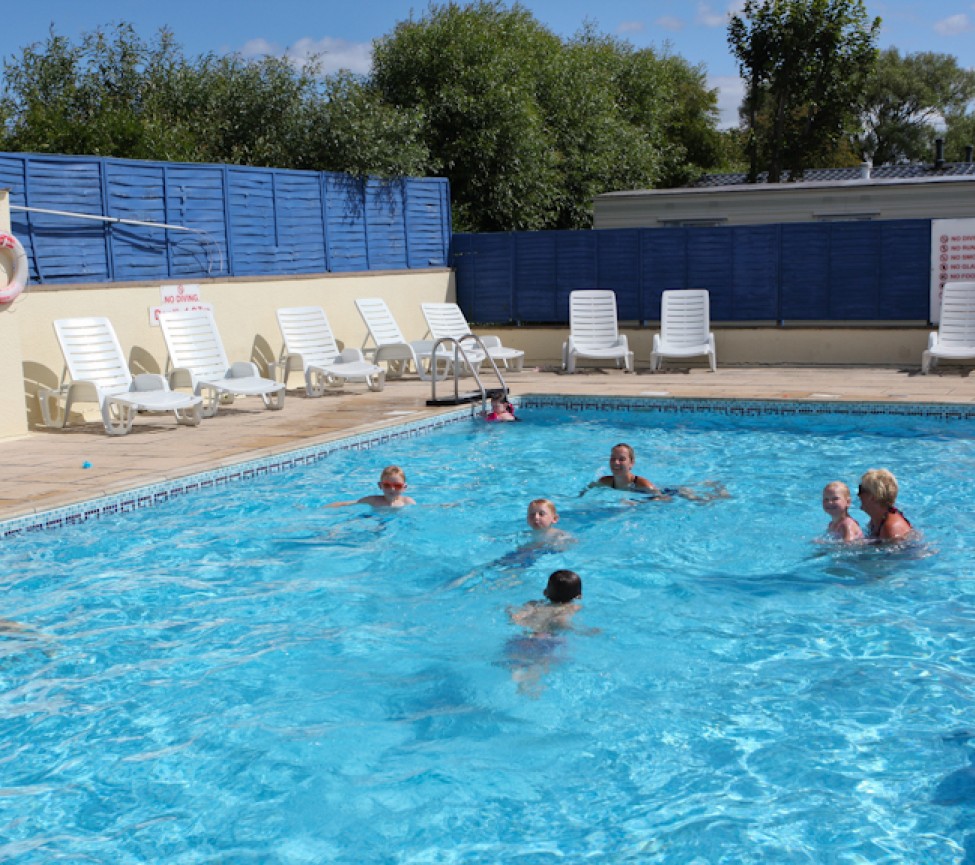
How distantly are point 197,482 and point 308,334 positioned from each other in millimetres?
5265

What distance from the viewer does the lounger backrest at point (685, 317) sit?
14.9 metres

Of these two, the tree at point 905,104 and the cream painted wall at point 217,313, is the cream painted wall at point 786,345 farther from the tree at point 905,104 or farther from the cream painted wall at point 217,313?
the tree at point 905,104

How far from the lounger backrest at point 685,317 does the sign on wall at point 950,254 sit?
2805mm

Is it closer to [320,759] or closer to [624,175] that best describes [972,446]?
[320,759]

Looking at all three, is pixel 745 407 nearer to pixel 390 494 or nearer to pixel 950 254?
pixel 950 254

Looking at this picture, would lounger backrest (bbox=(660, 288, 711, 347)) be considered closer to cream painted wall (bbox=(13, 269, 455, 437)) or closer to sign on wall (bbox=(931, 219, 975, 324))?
sign on wall (bbox=(931, 219, 975, 324))

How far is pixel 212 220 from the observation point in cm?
1296

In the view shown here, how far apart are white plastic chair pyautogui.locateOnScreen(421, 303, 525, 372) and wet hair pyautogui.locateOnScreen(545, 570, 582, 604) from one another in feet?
29.6

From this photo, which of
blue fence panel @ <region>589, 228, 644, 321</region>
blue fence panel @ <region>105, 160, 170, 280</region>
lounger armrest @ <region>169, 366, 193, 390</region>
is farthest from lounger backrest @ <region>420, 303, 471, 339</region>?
lounger armrest @ <region>169, 366, 193, 390</region>

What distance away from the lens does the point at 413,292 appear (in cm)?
1608

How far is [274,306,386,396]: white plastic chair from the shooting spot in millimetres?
12906

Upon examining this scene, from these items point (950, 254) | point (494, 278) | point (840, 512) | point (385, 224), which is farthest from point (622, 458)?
point (494, 278)

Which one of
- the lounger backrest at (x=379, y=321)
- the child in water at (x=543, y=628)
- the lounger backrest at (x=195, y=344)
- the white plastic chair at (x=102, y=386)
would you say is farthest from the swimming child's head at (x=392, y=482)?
the lounger backrest at (x=379, y=321)

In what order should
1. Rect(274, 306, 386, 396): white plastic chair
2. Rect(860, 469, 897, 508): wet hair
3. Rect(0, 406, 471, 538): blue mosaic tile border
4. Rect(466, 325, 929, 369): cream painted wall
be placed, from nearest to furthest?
Rect(860, 469, 897, 508): wet hair, Rect(0, 406, 471, 538): blue mosaic tile border, Rect(274, 306, 386, 396): white plastic chair, Rect(466, 325, 929, 369): cream painted wall
